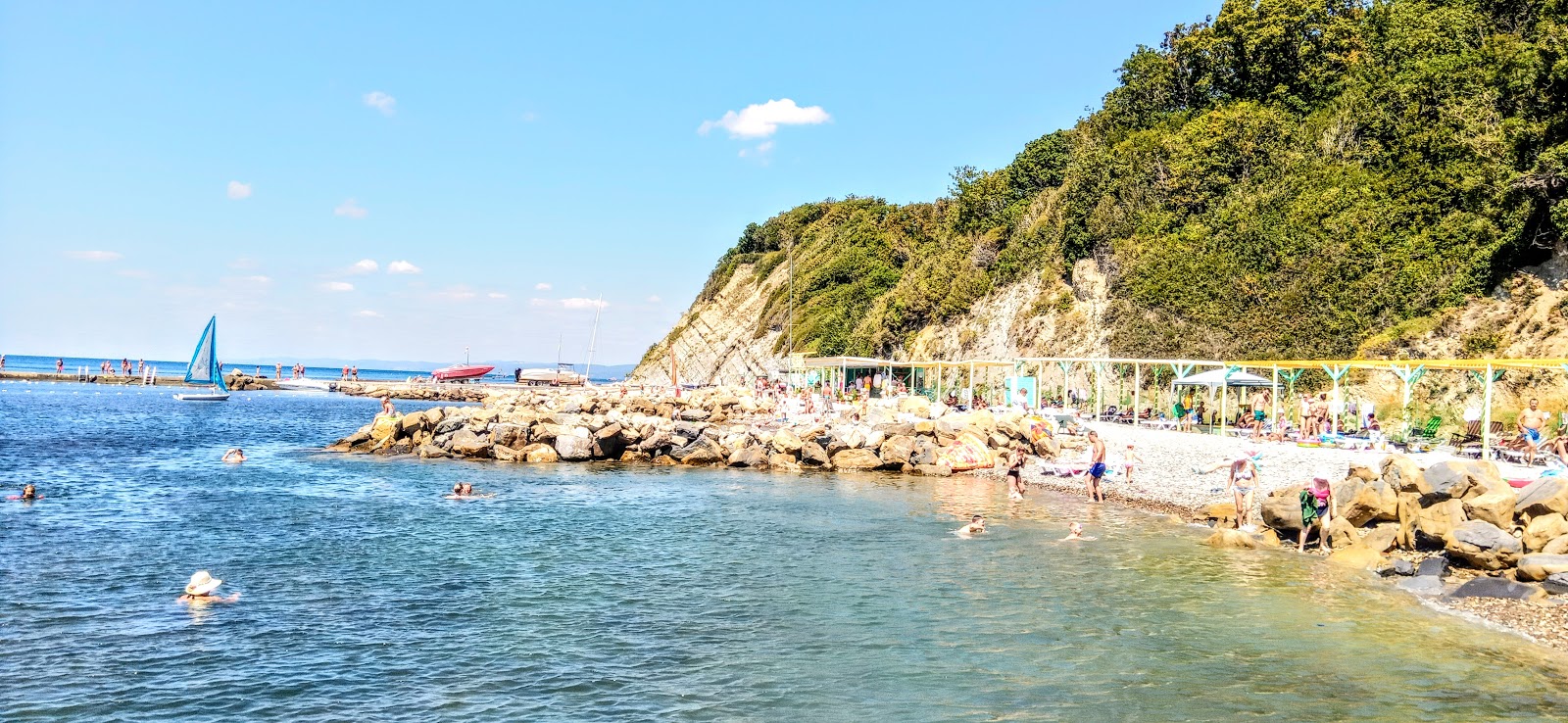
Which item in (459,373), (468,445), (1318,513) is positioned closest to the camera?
(1318,513)

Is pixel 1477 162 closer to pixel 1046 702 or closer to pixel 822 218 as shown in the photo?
pixel 1046 702

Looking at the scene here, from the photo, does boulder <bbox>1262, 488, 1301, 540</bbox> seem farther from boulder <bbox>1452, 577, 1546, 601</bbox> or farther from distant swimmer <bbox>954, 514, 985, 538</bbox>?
distant swimmer <bbox>954, 514, 985, 538</bbox>

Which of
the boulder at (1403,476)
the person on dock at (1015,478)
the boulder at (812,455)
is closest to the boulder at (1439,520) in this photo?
the boulder at (1403,476)

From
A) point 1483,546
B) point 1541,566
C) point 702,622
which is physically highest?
point 1483,546

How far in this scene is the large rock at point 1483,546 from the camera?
44.6 feet

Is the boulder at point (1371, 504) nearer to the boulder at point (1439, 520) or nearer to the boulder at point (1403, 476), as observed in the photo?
the boulder at point (1403, 476)

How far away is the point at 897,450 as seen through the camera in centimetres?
2855

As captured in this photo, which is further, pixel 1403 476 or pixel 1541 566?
pixel 1403 476

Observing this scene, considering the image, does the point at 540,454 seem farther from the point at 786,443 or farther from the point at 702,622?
the point at 702,622

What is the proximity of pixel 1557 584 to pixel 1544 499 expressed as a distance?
232cm

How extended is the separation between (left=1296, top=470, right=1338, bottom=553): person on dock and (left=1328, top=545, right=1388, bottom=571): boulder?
816mm

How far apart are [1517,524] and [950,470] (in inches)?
571

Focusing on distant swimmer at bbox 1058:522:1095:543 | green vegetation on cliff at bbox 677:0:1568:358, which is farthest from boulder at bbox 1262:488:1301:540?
green vegetation on cliff at bbox 677:0:1568:358

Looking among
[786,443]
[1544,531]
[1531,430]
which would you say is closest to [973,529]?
[1544,531]
